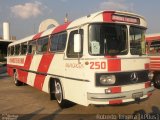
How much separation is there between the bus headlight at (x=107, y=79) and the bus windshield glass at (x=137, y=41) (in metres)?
1.07

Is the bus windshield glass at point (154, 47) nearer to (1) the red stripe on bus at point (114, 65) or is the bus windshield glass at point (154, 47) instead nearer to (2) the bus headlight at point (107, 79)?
(1) the red stripe on bus at point (114, 65)

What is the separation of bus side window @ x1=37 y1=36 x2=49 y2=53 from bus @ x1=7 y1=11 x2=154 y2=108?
148cm

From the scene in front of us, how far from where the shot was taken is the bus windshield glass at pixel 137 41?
25.0ft

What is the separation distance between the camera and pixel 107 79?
22.8 ft

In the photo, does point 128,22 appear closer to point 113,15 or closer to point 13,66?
point 113,15

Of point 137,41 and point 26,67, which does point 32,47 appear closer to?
point 26,67

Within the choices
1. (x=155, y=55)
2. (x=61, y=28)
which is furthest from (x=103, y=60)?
(x=155, y=55)

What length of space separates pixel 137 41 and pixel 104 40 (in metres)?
1.32

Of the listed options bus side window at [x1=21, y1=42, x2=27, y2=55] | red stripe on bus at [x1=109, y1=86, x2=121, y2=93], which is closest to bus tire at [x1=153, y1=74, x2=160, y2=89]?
red stripe on bus at [x1=109, y1=86, x2=121, y2=93]

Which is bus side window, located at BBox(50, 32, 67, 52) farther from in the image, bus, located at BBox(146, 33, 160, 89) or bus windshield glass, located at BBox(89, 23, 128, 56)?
bus, located at BBox(146, 33, 160, 89)

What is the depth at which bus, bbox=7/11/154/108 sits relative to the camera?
6918mm

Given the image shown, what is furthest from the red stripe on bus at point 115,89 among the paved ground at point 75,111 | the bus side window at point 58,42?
the bus side window at point 58,42

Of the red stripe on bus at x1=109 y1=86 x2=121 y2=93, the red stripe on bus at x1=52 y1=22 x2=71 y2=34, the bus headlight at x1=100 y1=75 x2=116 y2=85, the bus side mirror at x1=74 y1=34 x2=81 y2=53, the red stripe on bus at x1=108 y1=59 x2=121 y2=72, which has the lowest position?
the red stripe on bus at x1=109 y1=86 x2=121 y2=93

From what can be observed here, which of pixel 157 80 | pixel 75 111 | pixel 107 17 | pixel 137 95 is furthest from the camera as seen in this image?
pixel 157 80
